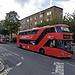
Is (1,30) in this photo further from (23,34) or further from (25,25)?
(23,34)

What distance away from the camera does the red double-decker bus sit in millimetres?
26062

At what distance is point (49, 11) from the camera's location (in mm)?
94500

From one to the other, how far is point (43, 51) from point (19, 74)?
52.0 feet

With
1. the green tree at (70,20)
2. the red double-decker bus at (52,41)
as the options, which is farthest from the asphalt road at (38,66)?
the green tree at (70,20)

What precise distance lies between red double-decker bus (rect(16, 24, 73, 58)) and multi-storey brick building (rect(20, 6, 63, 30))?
171ft

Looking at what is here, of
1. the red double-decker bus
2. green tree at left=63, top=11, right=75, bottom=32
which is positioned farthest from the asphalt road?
green tree at left=63, top=11, right=75, bottom=32

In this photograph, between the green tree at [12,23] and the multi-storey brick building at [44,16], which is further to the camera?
the multi-storey brick building at [44,16]

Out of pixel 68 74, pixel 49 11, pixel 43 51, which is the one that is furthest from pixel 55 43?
pixel 49 11

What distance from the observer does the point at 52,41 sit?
2739cm

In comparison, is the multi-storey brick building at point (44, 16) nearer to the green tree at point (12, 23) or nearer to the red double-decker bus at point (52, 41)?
the green tree at point (12, 23)

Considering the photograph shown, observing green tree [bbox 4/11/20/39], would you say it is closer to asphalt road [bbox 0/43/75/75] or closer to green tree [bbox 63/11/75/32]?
green tree [bbox 63/11/75/32]

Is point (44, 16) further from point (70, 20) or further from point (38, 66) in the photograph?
point (38, 66)

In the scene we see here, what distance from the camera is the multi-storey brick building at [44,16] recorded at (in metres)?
92.9

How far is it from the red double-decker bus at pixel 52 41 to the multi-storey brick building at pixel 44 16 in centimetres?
5215
